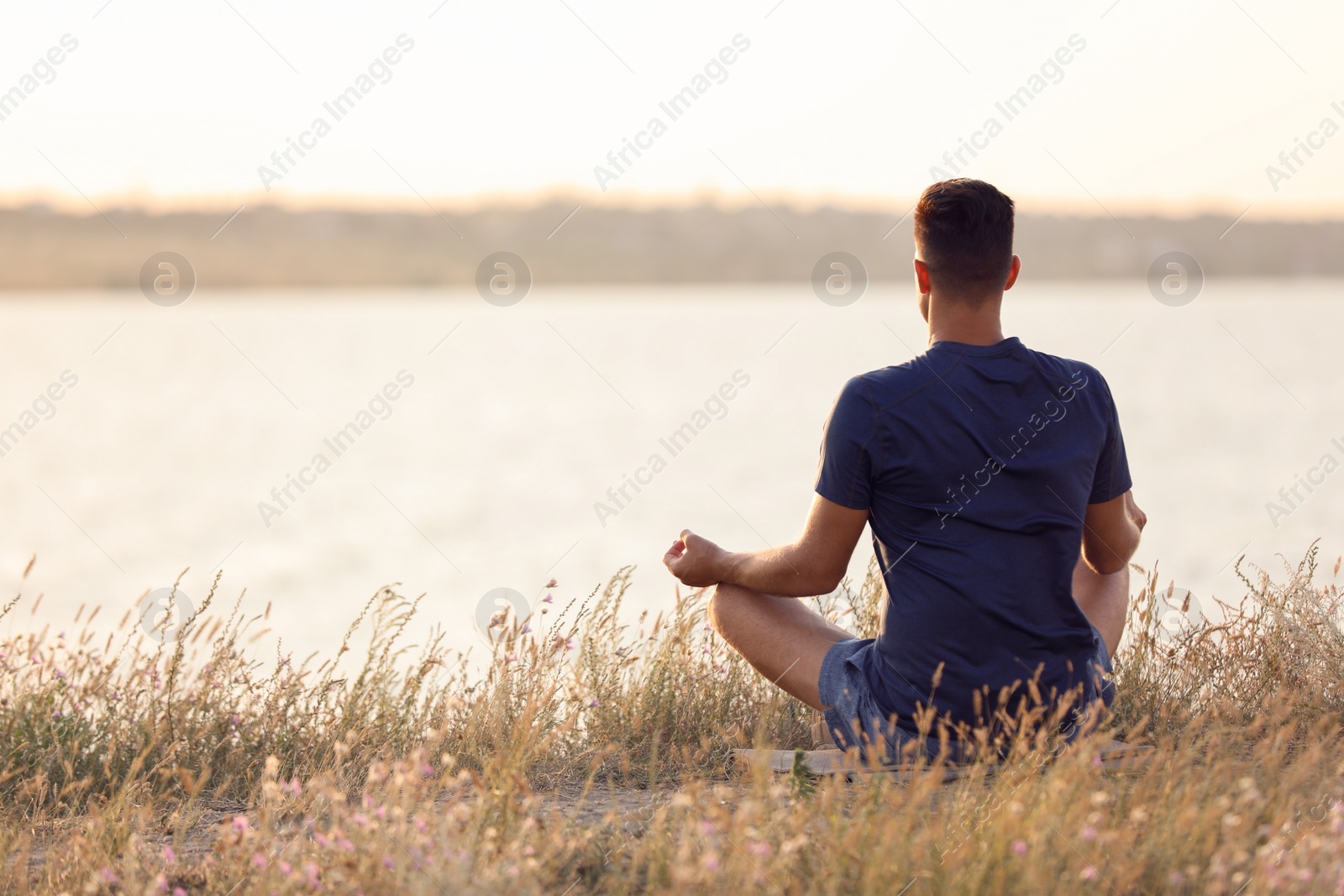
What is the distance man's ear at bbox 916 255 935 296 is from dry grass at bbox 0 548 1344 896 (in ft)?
4.28

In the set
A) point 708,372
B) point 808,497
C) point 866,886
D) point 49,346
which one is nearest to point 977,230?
point 866,886

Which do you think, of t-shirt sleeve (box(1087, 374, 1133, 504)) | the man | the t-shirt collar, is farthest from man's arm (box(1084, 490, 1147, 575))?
the t-shirt collar

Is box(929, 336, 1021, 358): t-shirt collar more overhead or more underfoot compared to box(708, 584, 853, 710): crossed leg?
more overhead

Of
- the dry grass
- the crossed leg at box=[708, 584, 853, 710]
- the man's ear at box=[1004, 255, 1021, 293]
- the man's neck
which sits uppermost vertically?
the man's ear at box=[1004, 255, 1021, 293]

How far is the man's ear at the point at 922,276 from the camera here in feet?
10.7

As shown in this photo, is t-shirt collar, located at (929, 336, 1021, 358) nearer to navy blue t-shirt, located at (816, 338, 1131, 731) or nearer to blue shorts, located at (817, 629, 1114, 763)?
navy blue t-shirt, located at (816, 338, 1131, 731)

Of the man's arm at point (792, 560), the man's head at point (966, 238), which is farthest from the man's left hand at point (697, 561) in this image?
the man's head at point (966, 238)

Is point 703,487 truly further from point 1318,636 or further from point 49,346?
point 49,346

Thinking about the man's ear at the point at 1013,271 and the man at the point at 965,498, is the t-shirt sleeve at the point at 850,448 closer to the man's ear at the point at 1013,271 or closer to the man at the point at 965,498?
the man at the point at 965,498

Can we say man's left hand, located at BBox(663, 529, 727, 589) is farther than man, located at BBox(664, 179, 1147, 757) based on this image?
Yes

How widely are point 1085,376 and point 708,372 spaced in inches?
1399

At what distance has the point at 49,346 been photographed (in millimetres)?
51000

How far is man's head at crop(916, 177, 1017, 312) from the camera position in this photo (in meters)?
3.14

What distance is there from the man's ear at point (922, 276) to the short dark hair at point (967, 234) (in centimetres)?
6
